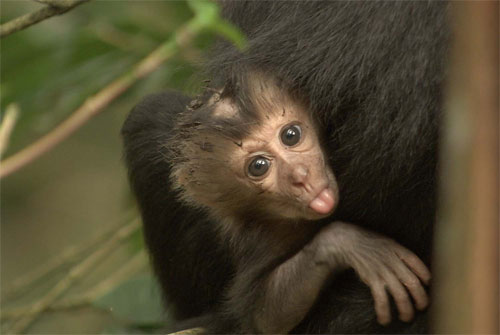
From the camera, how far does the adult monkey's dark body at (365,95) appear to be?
201cm

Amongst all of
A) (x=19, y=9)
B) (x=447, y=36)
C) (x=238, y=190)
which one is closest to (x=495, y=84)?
(x=447, y=36)

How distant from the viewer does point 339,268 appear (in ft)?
7.00

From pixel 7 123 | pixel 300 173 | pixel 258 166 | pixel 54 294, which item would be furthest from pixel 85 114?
pixel 300 173

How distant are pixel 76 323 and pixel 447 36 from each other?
3.93 m

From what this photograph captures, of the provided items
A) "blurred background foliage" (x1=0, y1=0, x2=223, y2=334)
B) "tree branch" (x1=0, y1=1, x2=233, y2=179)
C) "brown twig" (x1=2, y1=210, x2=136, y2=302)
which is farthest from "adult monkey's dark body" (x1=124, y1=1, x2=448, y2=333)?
"brown twig" (x1=2, y1=210, x2=136, y2=302)

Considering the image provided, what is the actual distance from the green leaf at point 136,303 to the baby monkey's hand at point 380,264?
1082mm

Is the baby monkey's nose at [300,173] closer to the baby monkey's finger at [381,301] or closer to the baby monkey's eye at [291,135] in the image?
the baby monkey's eye at [291,135]

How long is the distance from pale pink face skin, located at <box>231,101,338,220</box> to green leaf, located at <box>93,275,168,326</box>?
3.23 ft

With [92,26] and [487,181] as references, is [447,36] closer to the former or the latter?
[487,181]

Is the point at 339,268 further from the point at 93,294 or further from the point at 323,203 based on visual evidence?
the point at 93,294

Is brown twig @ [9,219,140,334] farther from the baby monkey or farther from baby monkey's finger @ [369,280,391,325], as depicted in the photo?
baby monkey's finger @ [369,280,391,325]

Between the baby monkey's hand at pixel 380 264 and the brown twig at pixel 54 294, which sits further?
the brown twig at pixel 54 294

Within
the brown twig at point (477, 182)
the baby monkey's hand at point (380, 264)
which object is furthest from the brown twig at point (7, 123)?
the brown twig at point (477, 182)

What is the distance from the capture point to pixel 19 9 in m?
4.27
